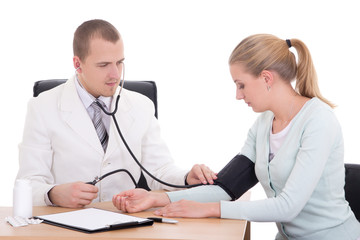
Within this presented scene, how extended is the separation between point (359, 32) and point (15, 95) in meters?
2.28

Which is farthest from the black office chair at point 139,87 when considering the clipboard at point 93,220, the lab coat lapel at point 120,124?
the clipboard at point 93,220

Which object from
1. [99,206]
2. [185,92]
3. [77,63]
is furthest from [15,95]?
[99,206]

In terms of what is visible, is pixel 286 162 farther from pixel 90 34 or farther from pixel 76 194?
pixel 90 34

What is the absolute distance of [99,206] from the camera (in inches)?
78.7

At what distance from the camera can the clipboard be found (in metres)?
1.66

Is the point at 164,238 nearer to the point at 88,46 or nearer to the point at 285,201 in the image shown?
the point at 285,201

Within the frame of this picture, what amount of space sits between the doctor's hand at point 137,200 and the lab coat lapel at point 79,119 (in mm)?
427

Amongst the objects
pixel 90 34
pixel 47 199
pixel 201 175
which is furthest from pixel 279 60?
pixel 47 199

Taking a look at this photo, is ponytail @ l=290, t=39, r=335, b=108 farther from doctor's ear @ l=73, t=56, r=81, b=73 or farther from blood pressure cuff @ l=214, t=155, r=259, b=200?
doctor's ear @ l=73, t=56, r=81, b=73

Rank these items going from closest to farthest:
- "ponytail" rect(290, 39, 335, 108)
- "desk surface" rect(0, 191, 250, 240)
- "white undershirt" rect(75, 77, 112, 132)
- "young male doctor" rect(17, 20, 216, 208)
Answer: "desk surface" rect(0, 191, 250, 240)
"ponytail" rect(290, 39, 335, 108)
"young male doctor" rect(17, 20, 216, 208)
"white undershirt" rect(75, 77, 112, 132)

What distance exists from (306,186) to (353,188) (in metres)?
0.37

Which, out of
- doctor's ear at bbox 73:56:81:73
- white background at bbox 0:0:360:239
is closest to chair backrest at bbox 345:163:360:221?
doctor's ear at bbox 73:56:81:73

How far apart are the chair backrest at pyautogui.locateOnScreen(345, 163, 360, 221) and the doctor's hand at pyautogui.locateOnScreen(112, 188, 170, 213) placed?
26.6 inches

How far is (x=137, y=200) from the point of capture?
6.30ft
